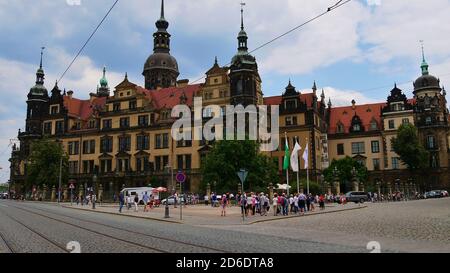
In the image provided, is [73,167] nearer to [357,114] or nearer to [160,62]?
[160,62]

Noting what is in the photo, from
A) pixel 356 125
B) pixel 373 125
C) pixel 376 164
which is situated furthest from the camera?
pixel 356 125

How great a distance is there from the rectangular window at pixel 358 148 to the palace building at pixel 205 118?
0.57ft

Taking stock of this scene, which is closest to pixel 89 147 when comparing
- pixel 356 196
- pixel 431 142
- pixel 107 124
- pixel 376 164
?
pixel 107 124

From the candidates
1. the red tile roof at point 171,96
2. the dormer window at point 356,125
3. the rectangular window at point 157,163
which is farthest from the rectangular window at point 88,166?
the dormer window at point 356,125

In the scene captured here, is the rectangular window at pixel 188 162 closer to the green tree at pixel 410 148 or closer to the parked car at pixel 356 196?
the parked car at pixel 356 196

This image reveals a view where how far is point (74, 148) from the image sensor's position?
79938mm

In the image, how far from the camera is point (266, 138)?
68.2 metres

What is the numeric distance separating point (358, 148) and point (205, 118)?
3015 cm

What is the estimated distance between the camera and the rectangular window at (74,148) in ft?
261

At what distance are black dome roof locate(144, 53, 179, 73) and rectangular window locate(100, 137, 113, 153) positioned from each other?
2194 cm

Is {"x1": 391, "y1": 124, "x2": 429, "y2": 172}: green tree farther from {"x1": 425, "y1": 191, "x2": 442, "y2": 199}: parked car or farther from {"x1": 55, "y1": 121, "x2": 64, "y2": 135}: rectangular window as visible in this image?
{"x1": 55, "y1": 121, "x2": 64, "y2": 135}: rectangular window

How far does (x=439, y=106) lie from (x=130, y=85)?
54462 mm

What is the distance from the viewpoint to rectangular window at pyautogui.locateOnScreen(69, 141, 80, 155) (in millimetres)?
79562
